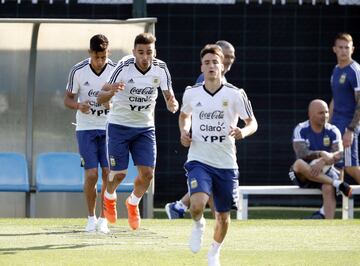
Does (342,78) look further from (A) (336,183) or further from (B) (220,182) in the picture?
(B) (220,182)

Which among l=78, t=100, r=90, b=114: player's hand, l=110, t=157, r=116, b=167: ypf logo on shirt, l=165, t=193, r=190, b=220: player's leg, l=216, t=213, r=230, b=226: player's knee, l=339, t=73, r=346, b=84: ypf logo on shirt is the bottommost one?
l=165, t=193, r=190, b=220: player's leg

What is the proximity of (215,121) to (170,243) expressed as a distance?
1708 mm

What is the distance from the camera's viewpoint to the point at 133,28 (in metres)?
15.8

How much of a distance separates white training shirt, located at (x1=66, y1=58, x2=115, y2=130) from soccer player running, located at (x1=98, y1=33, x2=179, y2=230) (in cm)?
34

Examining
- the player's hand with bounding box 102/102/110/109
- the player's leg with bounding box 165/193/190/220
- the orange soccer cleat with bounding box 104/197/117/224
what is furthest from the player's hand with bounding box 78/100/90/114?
the player's leg with bounding box 165/193/190/220

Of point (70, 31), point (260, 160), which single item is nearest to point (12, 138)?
point (70, 31)

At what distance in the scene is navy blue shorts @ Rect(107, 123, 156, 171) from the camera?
12.0 m

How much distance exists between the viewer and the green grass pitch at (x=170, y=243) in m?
10.1

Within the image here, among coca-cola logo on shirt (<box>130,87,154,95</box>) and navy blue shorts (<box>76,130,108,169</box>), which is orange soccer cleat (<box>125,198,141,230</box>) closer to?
navy blue shorts (<box>76,130,108,169</box>)

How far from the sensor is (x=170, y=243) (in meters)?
11.4

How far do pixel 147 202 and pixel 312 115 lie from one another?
2.32 meters

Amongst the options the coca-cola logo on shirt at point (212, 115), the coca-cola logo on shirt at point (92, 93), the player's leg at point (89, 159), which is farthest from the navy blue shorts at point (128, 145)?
the coca-cola logo on shirt at point (212, 115)

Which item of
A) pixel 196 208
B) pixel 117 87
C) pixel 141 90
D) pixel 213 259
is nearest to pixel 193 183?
pixel 196 208

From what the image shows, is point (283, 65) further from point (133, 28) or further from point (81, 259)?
point (81, 259)
